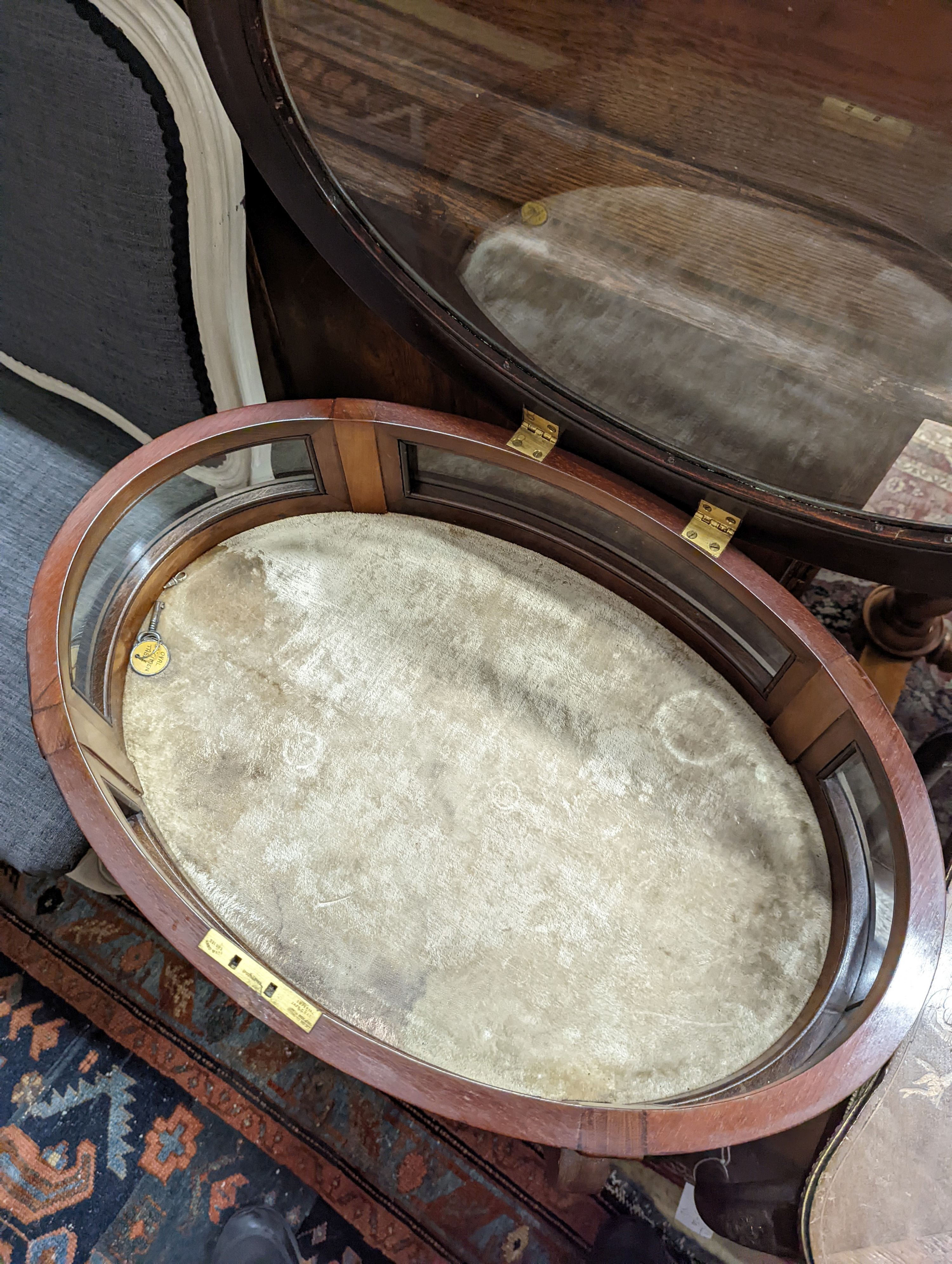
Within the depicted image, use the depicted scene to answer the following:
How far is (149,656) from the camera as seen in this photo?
0.77 metres

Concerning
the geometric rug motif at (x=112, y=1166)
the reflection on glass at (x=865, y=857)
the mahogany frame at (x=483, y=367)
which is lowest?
the geometric rug motif at (x=112, y=1166)

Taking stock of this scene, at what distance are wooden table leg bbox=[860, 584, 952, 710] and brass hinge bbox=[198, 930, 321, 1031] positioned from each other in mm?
782

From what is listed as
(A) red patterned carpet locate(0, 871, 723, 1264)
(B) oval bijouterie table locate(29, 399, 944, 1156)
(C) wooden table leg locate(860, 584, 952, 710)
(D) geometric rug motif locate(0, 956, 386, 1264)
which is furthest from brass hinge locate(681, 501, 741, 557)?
(D) geometric rug motif locate(0, 956, 386, 1264)

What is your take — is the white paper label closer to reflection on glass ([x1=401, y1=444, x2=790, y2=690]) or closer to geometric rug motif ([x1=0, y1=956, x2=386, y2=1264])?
geometric rug motif ([x1=0, y1=956, x2=386, y2=1264])

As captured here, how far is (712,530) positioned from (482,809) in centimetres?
35

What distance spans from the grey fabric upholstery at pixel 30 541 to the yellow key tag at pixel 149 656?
0.64 feet

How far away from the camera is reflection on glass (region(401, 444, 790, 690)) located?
0.71 meters

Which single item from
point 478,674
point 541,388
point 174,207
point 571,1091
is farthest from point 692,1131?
point 174,207

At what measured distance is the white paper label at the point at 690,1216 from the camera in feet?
3.04

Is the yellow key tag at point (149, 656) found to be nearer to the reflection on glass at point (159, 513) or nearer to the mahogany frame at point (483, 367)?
the reflection on glass at point (159, 513)

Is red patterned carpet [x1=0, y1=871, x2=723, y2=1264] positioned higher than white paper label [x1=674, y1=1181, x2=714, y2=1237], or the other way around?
white paper label [x1=674, y1=1181, x2=714, y2=1237]

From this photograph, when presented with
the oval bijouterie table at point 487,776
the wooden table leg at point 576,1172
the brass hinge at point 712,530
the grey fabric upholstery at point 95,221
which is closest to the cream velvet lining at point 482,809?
the oval bijouterie table at point 487,776

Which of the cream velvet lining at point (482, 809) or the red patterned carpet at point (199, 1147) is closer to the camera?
the cream velvet lining at point (482, 809)

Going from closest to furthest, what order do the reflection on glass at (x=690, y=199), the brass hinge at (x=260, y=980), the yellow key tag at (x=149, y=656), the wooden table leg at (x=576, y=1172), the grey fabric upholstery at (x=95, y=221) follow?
1. the reflection on glass at (x=690, y=199)
2. the brass hinge at (x=260, y=980)
3. the grey fabric upholstery at (x=95, y=221)
4. the yellow key tag at (x=149, y=656)
5. the wooden table leg at (x=576, y=1172)
